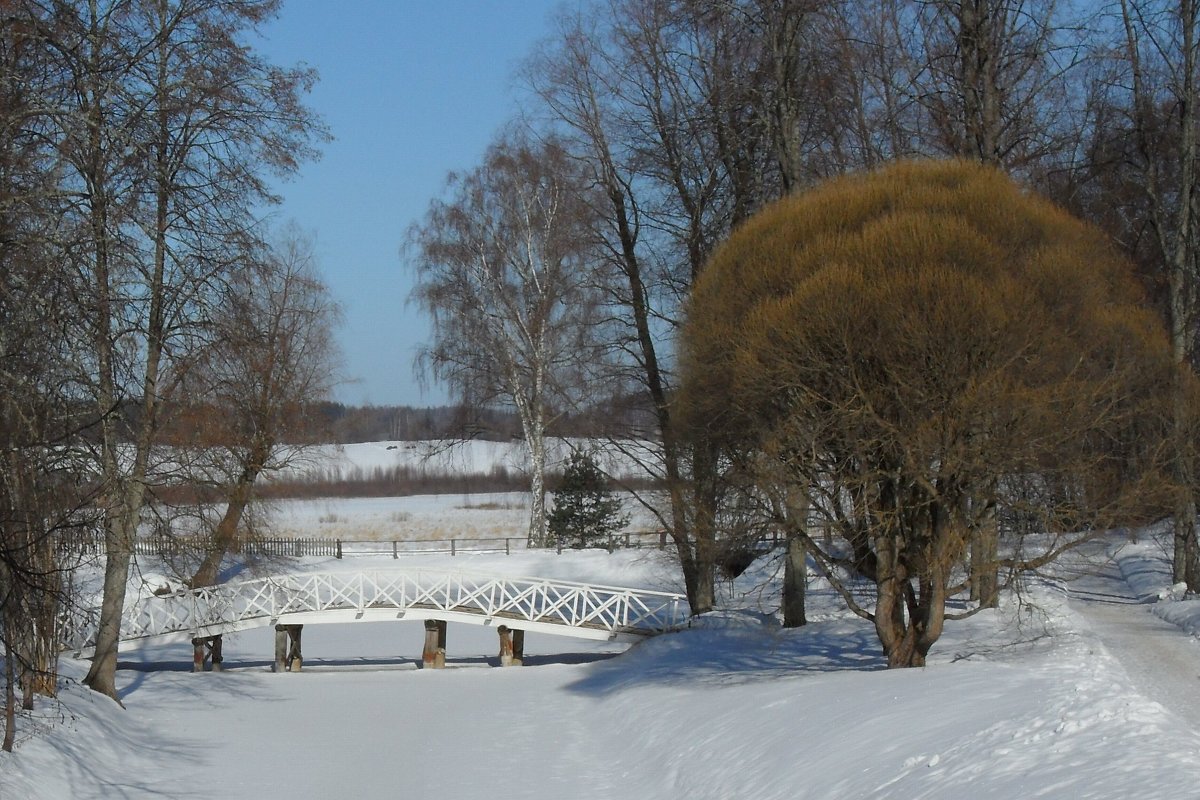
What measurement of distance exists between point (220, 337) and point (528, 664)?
10079 mm

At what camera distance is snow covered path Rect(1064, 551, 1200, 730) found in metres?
10.8

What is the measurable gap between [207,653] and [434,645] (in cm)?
474

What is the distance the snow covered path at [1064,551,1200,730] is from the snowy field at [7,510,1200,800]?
0.11m

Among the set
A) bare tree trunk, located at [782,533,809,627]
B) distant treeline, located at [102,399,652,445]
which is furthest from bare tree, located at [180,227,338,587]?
bare tree trunk, located at [782,533,809,627]

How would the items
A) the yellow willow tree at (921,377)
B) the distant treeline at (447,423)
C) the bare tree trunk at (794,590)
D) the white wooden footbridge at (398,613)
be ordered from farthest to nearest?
the white wooden footbridge at (398,613) < the bare tree trunk at (794,590) < the distant treeline at (447,423) < the yellow willow tree at (921,377)

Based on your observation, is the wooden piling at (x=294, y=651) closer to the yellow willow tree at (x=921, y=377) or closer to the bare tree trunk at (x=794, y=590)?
the bare tree trunk at (x=794, y=590)

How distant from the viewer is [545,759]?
13266 millimetres

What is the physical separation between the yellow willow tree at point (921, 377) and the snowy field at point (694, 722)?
4.12ft

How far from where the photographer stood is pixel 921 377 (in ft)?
39.9

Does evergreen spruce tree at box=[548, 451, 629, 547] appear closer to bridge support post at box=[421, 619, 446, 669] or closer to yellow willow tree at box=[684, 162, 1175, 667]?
bridge support post at box=[421, 619, 446, 669]

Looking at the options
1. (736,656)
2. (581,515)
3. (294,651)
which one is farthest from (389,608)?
(581,515)

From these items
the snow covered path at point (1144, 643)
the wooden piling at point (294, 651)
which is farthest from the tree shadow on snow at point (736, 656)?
the wooden piling at point (294, 651)

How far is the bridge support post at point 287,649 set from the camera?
22.3m

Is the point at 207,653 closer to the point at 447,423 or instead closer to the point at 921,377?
the point at 447,423
